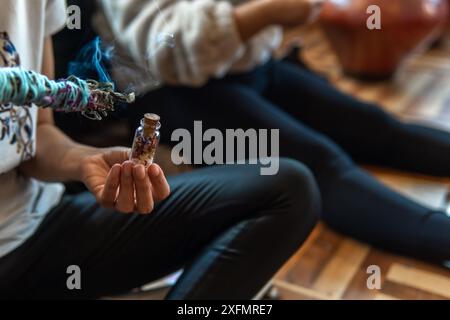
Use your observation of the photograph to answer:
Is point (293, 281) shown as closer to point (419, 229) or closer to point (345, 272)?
point (345, 272)

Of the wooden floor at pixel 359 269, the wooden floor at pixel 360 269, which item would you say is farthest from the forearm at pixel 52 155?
the wooden floor at pixel 360 269

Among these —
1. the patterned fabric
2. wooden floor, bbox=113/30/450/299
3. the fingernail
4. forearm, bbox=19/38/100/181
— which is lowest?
wooden floor, bbox=113/30/450/299

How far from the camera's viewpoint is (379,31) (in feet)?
5.44

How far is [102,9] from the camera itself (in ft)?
3.04

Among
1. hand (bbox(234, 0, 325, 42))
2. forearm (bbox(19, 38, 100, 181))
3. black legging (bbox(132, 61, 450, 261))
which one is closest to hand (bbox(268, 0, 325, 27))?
hand (bbox(234, 0, 325, 42))

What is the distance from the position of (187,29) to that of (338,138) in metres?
0.40

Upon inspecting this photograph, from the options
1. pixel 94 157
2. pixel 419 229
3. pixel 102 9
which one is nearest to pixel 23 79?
pixel 94 157

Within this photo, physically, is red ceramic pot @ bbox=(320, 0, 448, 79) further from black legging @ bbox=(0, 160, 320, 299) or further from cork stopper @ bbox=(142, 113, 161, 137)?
cork stopper @ bbox=(142, 113, 161, 137)

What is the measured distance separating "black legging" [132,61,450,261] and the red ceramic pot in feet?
Result: 1.64

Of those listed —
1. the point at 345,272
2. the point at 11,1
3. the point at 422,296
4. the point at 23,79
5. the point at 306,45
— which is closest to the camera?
the point at 23,79

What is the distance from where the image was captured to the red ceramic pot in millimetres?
1621

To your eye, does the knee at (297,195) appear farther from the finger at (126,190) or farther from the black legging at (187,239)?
the finger at (126,190)

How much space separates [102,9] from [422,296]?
25.8 inches

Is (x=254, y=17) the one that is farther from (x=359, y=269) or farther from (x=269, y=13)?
(x=359, y=269)
